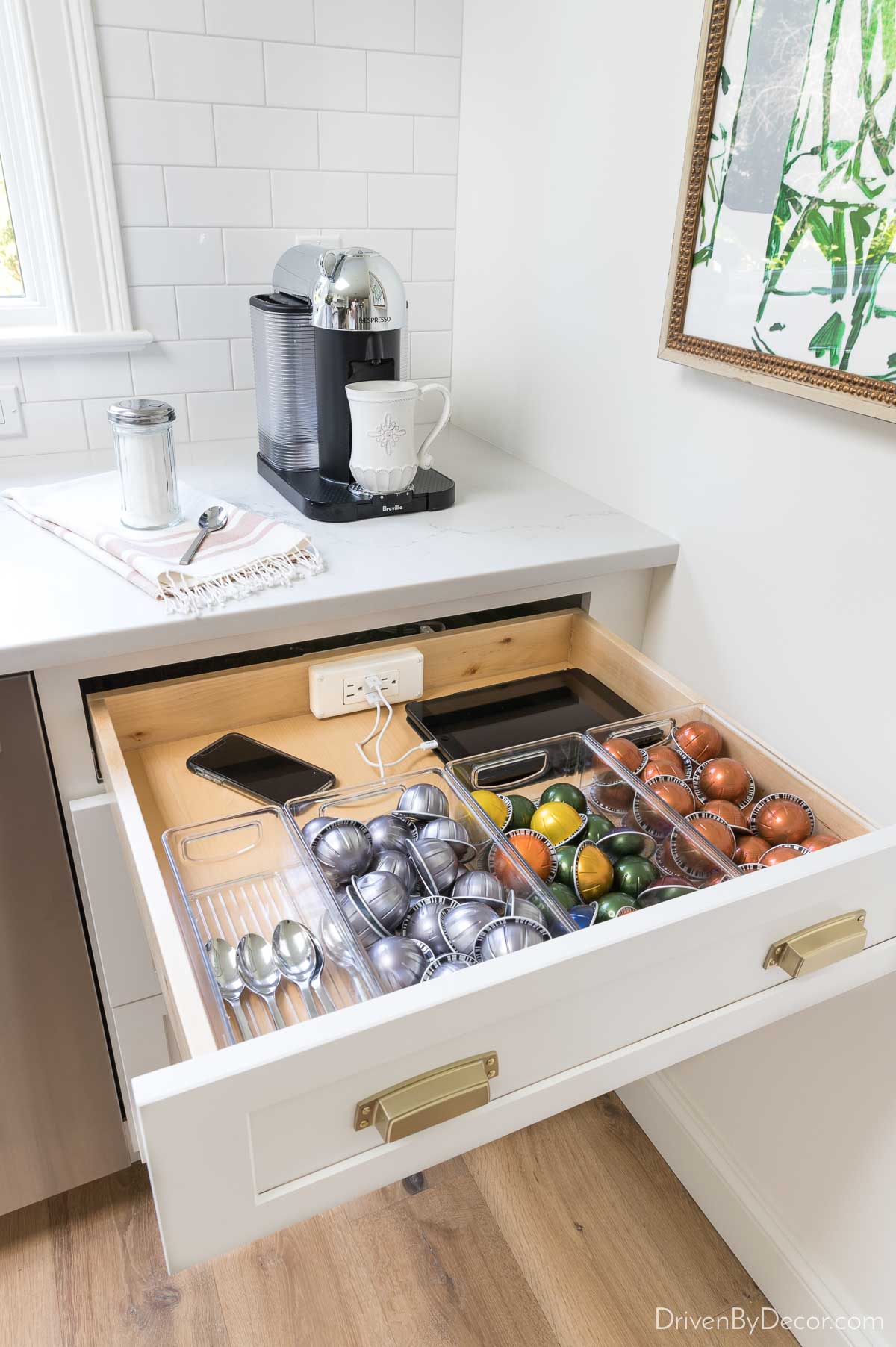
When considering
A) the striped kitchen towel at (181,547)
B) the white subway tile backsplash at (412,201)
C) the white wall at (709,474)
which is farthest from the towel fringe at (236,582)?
the white subway tile backsplash at (412,201)

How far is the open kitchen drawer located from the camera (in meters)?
0.61

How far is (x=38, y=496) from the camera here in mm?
1349

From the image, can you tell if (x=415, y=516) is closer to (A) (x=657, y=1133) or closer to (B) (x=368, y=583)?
(B) (x=368, y=583)

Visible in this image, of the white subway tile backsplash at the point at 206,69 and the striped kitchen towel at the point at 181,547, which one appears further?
the white subway tile backsplash at the point at 206,69

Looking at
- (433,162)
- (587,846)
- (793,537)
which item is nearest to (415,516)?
(793,537)

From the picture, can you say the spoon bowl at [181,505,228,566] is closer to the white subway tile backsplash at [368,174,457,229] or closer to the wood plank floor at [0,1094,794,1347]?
the white subway tile backsplash at [368,174,457,229]

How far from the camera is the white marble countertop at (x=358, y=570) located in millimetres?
1046

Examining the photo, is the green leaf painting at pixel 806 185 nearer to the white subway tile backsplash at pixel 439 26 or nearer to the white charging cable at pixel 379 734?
the white charging cable at pixel 379 734

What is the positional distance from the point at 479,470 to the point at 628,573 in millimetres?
384

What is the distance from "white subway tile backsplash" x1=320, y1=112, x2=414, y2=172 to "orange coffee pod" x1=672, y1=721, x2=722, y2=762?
120 centimetres

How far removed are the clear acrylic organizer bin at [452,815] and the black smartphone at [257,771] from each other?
0.20 ft

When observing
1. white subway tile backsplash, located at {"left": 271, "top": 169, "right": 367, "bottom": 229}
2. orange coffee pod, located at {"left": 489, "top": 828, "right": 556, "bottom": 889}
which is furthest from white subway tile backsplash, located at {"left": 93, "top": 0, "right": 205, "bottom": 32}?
orange coffee pod, located at {"left": 489, "top": 828, "right": 556, "bottom": 889}

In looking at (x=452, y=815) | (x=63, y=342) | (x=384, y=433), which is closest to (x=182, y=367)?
(x=63, y=342)

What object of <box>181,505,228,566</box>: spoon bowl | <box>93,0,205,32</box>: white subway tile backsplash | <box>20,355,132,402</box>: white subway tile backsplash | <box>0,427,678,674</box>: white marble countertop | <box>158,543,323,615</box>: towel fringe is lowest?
<box>0,427,678,674</box>: white marble countertop
